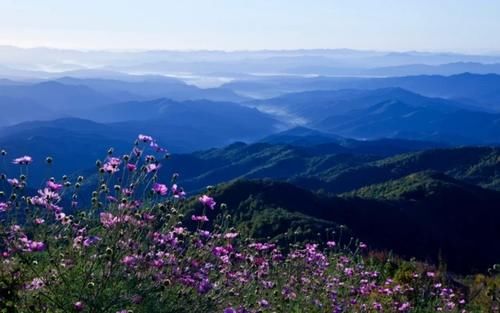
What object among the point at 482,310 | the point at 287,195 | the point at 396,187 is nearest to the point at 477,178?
the point at 396,187

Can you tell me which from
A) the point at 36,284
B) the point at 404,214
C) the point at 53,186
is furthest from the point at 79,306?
the point at 404,214

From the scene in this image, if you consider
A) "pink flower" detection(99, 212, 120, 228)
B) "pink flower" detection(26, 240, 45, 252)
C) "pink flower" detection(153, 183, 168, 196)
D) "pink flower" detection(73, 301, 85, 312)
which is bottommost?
"pink flower" detection(73, 301, 85, 312)

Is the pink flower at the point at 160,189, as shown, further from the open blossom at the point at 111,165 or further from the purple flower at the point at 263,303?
the purple flower at the point at 263,303

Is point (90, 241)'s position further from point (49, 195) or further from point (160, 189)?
point (160, 189)

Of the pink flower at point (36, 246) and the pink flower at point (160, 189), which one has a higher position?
the pink flower at point (160, 189)

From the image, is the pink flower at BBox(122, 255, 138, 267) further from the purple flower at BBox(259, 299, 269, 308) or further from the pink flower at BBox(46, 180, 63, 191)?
the purple flower at BBox(259, 299, 269, 308)

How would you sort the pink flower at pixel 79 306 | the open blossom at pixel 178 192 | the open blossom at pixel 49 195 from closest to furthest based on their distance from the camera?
the pink flower at pixel 79 306, the open blossom at pixel 49 195, the open blossom at pixel 178 192

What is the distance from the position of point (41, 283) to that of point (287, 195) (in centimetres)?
3795

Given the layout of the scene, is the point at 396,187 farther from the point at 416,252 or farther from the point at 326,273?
the point at 326,273

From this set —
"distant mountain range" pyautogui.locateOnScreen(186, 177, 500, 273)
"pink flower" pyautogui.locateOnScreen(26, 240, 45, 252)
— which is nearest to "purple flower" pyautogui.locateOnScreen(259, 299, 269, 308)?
"pink flower" pyautogui.locateOnScreen(26, 240, 45, 252)

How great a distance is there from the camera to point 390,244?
1350 inches

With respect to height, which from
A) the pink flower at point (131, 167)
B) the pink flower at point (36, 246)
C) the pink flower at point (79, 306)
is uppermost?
the pink flower at point (131, 167)

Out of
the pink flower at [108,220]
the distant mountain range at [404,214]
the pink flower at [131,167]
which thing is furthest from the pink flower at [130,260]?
the distant mountain range at [404,214]

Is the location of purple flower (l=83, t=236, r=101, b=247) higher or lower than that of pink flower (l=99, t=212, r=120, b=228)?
lower
